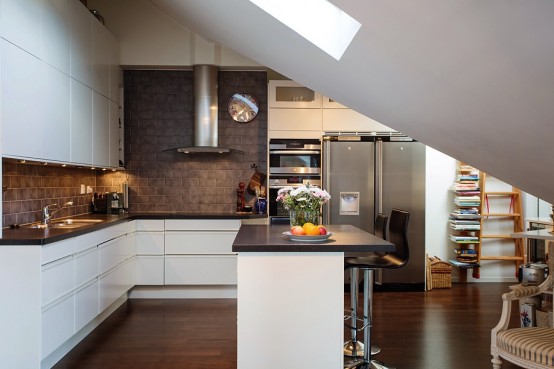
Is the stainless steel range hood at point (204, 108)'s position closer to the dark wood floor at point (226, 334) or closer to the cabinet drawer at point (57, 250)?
the dark wood floor at point (226, 334)

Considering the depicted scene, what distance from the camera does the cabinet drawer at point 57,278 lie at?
309cm

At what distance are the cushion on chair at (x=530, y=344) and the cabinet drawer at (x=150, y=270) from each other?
359 cm

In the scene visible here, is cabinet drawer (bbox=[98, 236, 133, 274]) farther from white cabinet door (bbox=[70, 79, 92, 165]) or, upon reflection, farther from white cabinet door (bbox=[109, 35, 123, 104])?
white cabinet door (bbox=[109, 35, 123, 104])

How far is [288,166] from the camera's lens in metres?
5.72

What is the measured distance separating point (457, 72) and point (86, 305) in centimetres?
322

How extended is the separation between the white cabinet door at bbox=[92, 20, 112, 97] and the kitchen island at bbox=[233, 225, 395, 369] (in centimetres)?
276

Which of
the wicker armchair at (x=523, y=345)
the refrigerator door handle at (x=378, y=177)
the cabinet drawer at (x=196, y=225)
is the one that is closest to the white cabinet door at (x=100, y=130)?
the cabinet drawer at (x=196, y=225)

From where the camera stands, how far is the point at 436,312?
4816mm

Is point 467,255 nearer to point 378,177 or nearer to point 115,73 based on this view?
point 378,177

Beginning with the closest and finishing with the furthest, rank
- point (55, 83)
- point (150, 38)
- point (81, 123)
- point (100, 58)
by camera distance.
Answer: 1. point (55, 83)
2. point (81, 123)
3. point (100, 58)
4. point (150, 38)

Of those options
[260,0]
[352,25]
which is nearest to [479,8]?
[352,25]

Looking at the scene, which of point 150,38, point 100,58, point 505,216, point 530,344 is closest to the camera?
point 530,344

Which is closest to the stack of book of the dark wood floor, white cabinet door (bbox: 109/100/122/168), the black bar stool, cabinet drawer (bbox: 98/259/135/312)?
the dark wood floor

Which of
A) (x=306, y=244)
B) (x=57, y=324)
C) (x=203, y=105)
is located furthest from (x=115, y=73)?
(x=306, y=244)
